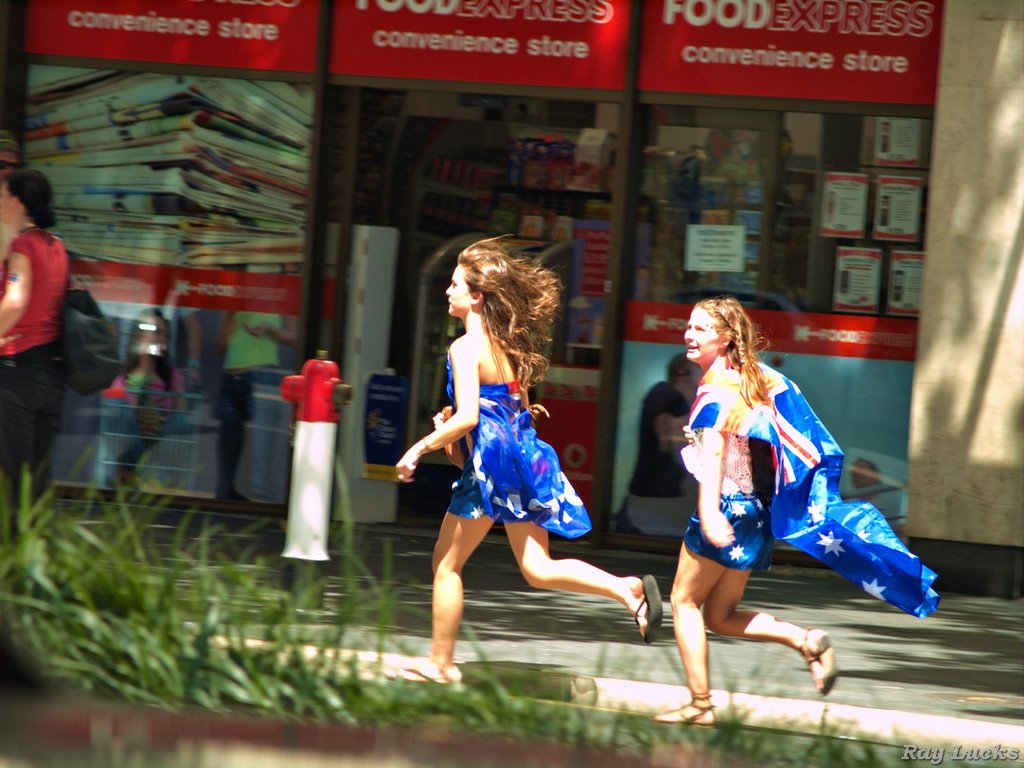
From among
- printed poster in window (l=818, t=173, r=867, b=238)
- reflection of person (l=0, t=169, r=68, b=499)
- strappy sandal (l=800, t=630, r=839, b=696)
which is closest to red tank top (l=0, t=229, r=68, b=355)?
reflection of person (l=0, t=169, r=68, b=499)

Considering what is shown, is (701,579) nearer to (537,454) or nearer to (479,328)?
(537,454)

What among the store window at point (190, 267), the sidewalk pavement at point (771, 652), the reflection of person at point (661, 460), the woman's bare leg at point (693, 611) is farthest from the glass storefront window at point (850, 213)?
the woman's bare leg at point (693, 611)

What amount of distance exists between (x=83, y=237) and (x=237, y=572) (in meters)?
6.49

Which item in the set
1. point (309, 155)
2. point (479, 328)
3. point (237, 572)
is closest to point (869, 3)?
point (309, 155)

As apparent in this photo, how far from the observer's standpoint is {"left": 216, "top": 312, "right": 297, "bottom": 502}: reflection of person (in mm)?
10797

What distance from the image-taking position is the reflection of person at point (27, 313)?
6.93m

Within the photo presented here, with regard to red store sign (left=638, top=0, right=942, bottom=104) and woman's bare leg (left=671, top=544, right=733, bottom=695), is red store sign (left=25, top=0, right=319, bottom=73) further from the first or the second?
woman's bare leg (left=671, top=544, right=733, bottom=695)

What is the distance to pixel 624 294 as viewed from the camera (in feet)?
33.8

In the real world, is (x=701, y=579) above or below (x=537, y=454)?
below

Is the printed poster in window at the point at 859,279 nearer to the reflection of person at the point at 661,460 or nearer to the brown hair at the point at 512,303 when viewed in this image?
the reflection of person at the point at 661,460

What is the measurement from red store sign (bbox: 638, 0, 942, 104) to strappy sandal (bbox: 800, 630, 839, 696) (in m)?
5.10

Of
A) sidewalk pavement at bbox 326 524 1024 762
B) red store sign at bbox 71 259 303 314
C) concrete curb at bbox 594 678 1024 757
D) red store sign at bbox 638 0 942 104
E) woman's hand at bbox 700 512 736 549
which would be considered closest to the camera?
concrete curb at bbox 594 678 1024 757

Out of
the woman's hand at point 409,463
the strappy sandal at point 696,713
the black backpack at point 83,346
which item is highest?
the black backpack at point 83,346

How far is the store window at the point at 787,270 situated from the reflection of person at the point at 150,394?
10.1ft
